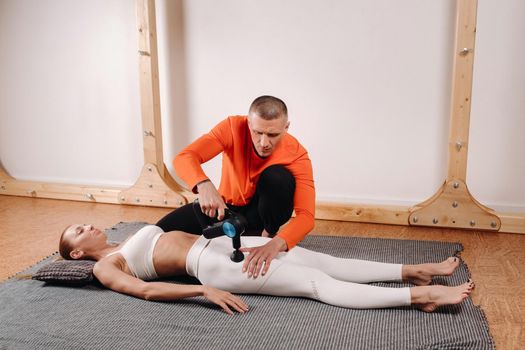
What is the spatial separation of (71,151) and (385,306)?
2933mm

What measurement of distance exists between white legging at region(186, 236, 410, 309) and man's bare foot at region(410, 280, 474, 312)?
0.12ft

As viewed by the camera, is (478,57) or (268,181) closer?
(268,181)

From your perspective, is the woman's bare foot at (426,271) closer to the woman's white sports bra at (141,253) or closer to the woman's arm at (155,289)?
the woman's arm at (155,289)

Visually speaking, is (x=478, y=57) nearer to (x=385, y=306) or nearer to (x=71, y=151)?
(x=385, y=306)

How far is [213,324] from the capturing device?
197 centimetres

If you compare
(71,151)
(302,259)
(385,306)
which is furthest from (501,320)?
(71,151)

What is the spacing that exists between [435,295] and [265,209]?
30.5 inches

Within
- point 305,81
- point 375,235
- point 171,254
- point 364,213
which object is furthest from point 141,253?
point 305,81

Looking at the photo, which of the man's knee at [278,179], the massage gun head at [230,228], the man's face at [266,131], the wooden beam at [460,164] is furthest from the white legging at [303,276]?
the wooden beam at [460,164]

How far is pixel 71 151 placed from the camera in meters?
4.21

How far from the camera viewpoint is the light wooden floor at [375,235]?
2.15 meters

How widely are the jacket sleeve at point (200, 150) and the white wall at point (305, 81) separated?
115 centimetres

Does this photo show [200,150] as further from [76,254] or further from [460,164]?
[460,164]

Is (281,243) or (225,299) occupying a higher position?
(281,243)
